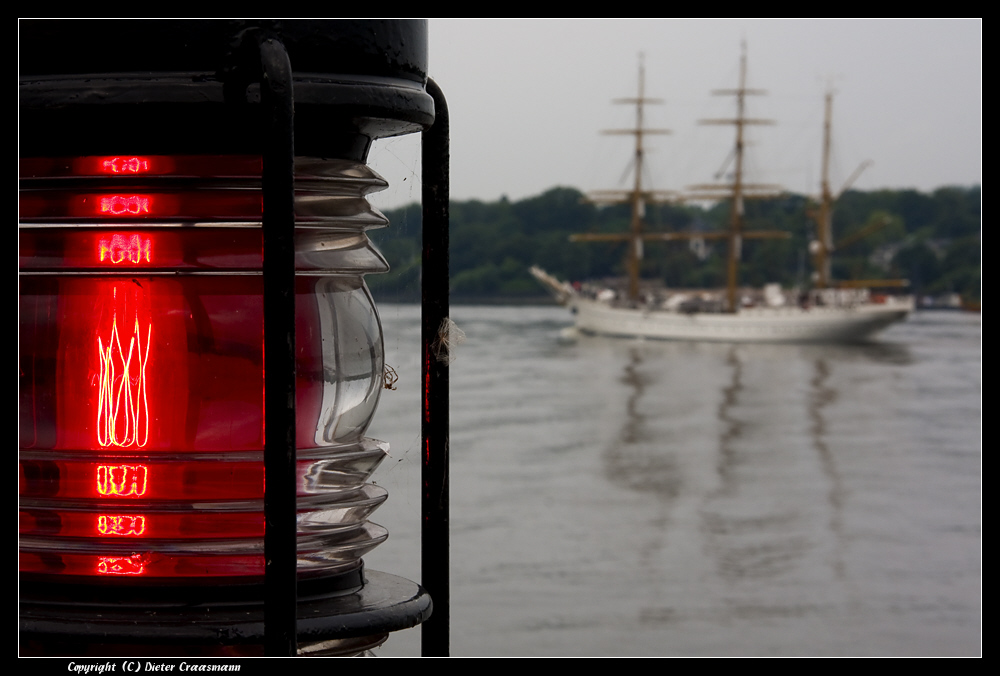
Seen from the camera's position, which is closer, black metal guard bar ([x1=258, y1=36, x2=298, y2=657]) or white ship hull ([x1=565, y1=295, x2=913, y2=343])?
black metal guard bar ([x1=258, y1=36, x2=298, y2=657])

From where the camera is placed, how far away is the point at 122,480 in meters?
0.41

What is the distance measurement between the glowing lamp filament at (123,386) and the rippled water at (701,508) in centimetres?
10

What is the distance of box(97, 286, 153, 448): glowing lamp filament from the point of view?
0.40 metres

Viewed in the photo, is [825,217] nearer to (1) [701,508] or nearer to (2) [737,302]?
(2) [737,302]

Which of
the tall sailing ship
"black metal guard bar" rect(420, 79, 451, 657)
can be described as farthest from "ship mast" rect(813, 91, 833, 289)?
"black metal guard bar" rect(420, 79, 451, 657)

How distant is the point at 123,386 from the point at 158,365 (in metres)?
0.01

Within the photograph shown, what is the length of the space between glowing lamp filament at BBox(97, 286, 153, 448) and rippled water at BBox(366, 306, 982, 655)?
0.10 metres

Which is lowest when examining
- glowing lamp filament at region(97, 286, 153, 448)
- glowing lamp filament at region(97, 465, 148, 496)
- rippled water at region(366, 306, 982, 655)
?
rippled water at region(366, 306, 982, 655)

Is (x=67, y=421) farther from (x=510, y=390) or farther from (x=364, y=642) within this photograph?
(x=510, y=390)

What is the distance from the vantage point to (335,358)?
422 mm

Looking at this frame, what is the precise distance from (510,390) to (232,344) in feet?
114

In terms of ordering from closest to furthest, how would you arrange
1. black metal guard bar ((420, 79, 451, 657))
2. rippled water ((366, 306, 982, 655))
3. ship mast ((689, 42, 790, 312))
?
black metal guard bar ((420, 79, 451, 657)) < rippled water ((366, 306, 982, 655)) < ship mast ((689, 42, 790, 312))

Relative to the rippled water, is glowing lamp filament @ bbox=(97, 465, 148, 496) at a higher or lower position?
higher

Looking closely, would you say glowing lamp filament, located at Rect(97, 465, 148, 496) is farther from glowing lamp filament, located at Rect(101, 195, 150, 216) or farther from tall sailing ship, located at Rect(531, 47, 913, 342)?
tall sailing ship, located at Rect(531, 47, 913, 342)
